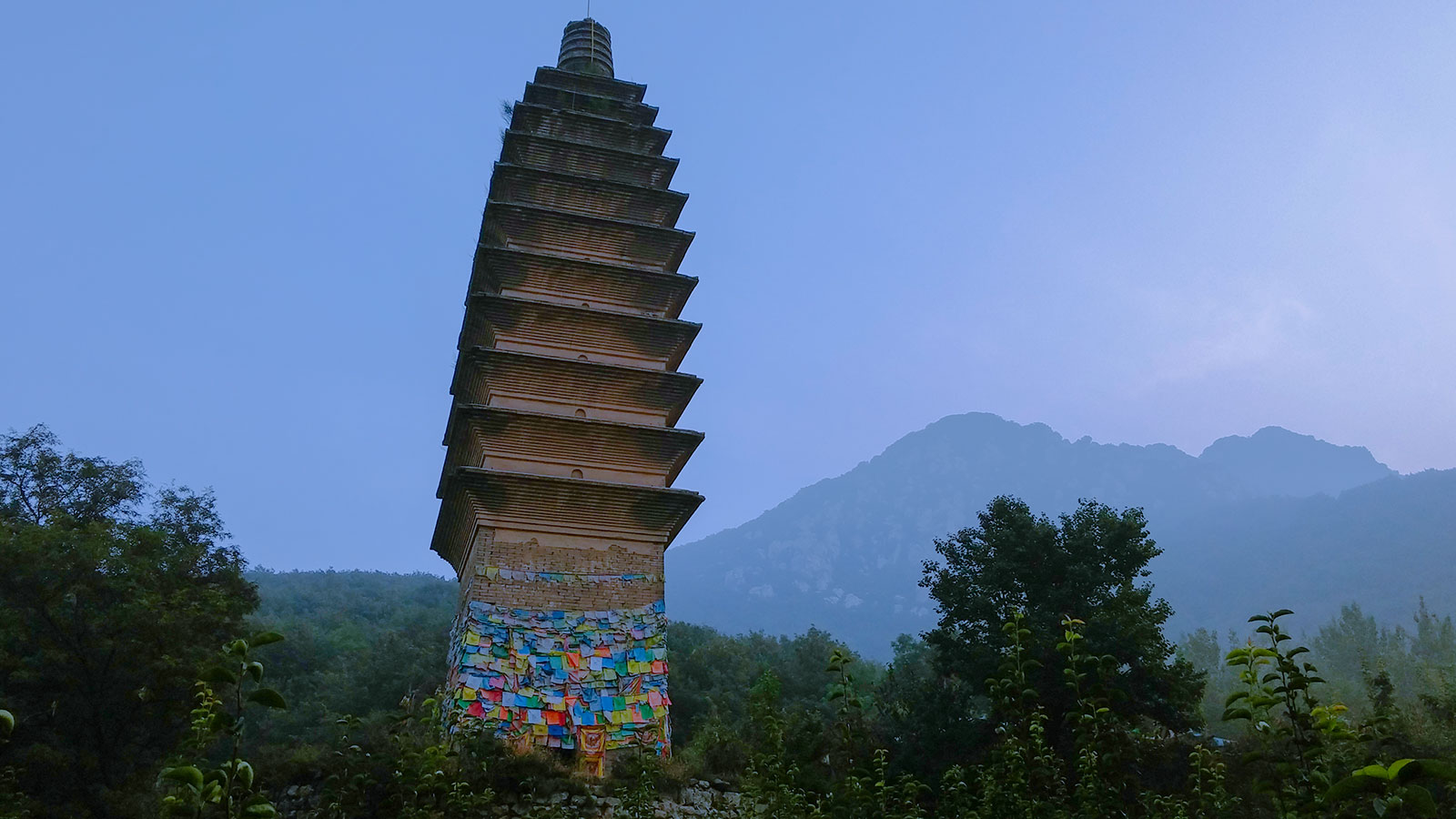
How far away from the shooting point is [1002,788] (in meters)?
6.36

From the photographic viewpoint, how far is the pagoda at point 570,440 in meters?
13.5

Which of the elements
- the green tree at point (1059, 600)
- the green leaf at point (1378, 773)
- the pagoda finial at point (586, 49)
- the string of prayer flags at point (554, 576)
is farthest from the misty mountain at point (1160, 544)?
the green leaf at point (1378, 773)

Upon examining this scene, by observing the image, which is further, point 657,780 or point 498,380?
point 498,380

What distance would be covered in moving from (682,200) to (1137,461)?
193427mm

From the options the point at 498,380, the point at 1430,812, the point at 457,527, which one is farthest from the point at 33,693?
the point at 1430,812

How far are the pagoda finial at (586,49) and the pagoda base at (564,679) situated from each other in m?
11.6

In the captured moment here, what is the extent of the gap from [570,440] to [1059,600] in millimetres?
10636

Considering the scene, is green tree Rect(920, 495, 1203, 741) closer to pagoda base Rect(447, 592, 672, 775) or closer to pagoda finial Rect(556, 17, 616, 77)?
pagoda base Rect(447, 592, 672, 775)

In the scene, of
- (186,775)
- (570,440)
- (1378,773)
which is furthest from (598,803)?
(1378,773)

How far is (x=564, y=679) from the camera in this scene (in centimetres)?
1345

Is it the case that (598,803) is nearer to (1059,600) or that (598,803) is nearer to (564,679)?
(564,679)

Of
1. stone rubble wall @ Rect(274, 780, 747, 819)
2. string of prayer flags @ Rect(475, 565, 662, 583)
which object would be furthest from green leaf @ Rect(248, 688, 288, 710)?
string of prayer flags @ Rect(475, 565, 662, 583)

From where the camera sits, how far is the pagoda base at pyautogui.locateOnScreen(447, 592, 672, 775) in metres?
13.1

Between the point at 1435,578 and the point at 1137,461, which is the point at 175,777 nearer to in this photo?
the point at 1435,578
